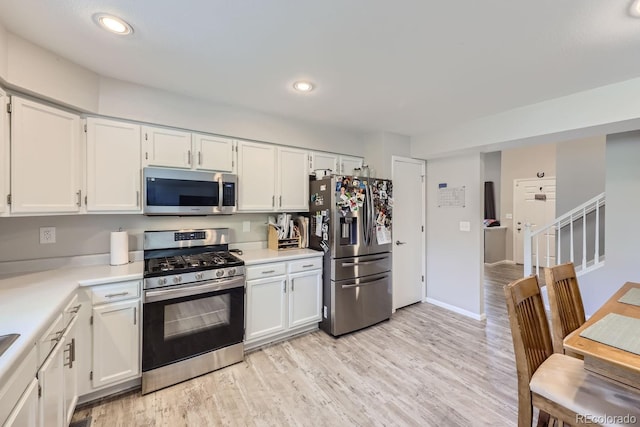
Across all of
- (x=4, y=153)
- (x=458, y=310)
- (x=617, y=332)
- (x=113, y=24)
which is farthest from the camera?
(x=458, y=310)

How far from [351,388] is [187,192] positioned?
7.21 ft

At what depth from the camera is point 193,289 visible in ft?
7.19

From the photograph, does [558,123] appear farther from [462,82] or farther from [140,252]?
[140,252]

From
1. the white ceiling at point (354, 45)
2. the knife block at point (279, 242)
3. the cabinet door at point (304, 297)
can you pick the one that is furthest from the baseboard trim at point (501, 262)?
the knife block at point (279, 242)

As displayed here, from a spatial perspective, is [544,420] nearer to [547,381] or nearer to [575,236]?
[547,381]

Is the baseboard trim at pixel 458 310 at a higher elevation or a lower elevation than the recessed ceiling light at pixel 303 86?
lower

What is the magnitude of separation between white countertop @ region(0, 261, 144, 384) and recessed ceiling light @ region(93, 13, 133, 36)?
5.17ft

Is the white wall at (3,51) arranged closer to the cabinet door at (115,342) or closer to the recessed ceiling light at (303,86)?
the cabinet door at (115,342)

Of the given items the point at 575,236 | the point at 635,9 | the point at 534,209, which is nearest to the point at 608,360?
the point at 635,9

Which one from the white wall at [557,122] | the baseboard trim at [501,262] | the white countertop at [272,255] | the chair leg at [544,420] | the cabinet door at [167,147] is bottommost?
the baseboard trim at [501,262]

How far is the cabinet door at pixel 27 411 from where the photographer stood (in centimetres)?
98

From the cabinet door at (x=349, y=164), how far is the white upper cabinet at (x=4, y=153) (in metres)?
2.93

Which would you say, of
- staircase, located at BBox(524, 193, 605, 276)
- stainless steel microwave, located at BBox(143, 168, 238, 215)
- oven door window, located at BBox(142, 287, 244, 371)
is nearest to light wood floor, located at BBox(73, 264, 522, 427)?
oven door window, located at BBox(142, 287, 244, 371)

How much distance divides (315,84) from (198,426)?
2.64 meters
